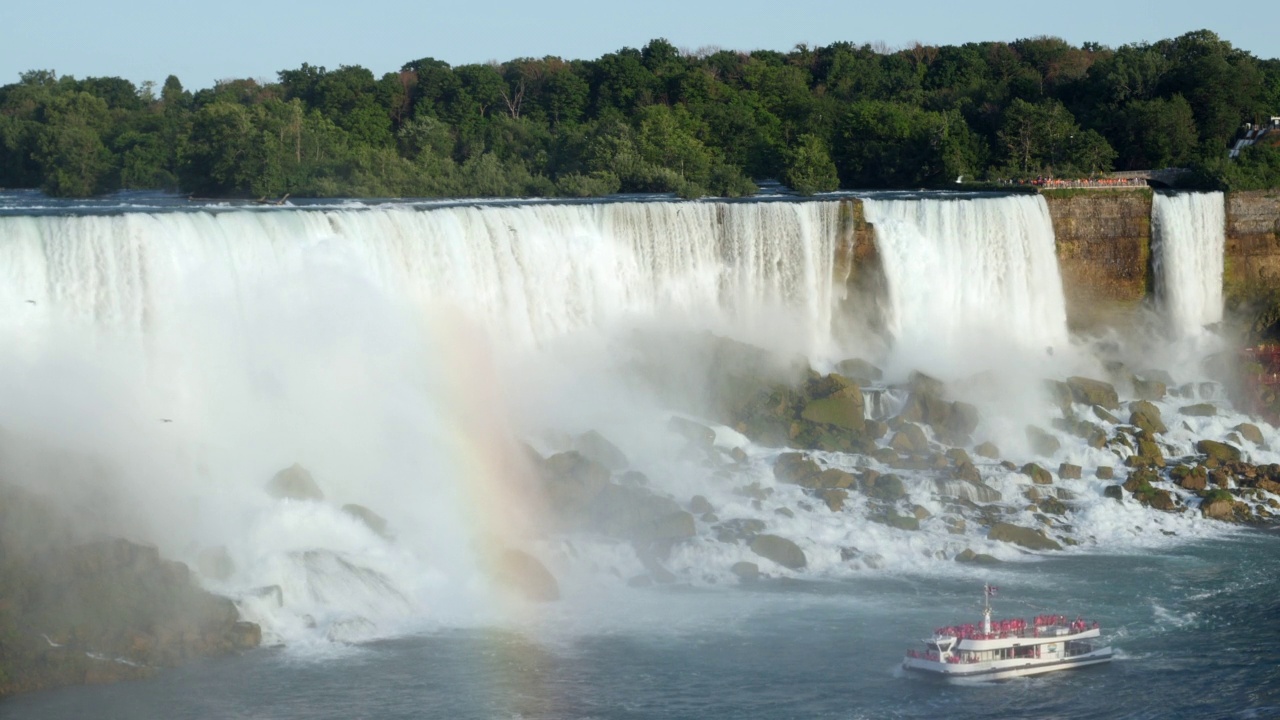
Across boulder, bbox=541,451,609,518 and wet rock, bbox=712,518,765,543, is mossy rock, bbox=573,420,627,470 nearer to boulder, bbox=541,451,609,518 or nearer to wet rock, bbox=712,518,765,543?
boulder, bbox=541,451,609,518

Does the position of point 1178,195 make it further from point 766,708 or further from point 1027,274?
point 766,708

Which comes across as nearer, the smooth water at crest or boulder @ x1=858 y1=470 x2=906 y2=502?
the smooth water at crest

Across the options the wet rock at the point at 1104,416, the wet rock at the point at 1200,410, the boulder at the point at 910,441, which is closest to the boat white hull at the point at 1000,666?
the boulder at the point at 910,441

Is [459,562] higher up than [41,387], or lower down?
lower down

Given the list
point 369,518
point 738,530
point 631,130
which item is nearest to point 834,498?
point 738,530

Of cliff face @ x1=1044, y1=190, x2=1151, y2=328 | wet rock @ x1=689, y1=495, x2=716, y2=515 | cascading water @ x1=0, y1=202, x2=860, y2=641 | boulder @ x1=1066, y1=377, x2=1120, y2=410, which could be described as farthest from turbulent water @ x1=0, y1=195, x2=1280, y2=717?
cliff face @ x1=1044, y1=190, x2=1151, y2=328

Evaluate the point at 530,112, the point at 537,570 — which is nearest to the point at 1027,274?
the point at 537,570

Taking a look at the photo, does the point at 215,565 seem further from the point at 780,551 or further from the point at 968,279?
the point at 968,279
